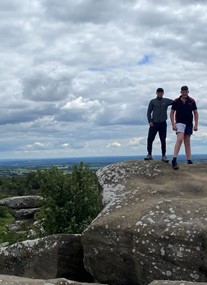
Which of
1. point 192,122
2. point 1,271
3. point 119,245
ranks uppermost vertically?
point 192,122

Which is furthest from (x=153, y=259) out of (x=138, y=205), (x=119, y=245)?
(x=138, y=205)

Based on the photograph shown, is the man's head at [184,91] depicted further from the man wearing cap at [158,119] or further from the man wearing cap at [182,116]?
the man wearing cap at [158,119]

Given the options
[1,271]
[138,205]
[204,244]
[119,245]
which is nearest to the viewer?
[204,244]

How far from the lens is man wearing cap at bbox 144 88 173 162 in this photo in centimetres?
2052

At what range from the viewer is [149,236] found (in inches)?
588

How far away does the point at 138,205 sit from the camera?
656 inches

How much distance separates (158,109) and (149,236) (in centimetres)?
710

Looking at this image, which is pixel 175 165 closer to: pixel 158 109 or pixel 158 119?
pixel 158 119

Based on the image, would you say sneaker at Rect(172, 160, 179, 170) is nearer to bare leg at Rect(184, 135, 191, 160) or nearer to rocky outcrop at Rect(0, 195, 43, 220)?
bare leg at Rect(184, 135, 191, 160)

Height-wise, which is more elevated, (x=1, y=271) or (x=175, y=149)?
(x=175, y=149)

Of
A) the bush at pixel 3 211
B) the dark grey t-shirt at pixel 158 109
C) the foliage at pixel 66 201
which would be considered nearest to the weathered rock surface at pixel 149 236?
the dark grey t-shirt at pixel 158 109

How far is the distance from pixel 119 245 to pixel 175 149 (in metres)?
5.92

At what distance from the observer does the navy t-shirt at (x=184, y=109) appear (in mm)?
19953

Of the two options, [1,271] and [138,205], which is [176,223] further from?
[1,271]
